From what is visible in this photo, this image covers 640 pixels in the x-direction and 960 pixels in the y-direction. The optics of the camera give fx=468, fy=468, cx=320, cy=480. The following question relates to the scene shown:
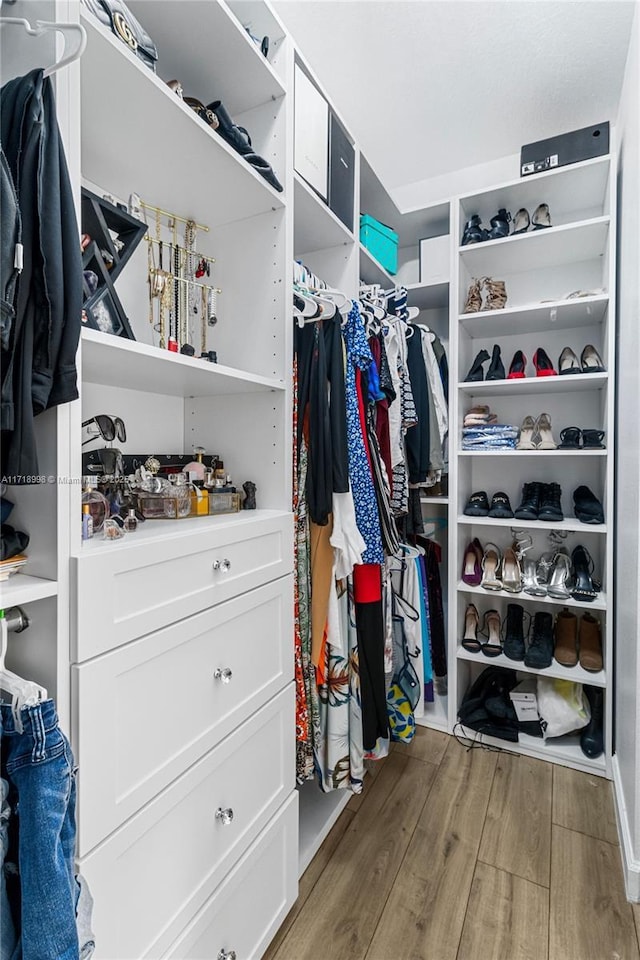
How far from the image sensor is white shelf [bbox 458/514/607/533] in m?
1.87

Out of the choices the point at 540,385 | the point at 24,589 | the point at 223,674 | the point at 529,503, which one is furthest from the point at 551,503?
the point at 24,589

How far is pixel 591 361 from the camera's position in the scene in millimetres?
1950

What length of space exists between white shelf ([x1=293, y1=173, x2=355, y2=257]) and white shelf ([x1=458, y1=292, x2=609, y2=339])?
2.33ft

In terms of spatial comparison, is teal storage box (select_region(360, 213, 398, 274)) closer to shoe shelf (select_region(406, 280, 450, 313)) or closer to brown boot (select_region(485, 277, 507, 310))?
shoe shelf (select_region(406, 280, 450, 313))

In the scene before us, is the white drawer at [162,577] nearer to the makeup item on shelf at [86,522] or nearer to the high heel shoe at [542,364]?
the makeup item on shelf at [86,522]

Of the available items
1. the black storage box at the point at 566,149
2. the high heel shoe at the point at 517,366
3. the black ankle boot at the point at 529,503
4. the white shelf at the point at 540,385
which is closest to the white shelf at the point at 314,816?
the black ankle boot at the point at 529,503

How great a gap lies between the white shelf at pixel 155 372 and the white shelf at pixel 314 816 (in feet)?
4.55

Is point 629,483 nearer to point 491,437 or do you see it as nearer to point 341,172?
point 491,437

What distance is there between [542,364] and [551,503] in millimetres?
Result: 626

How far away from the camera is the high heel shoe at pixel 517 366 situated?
6.93 ft

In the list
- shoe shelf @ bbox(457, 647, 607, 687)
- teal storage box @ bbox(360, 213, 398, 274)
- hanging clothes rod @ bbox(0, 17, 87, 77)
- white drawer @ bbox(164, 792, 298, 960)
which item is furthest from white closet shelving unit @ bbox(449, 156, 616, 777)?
hanging clothes rod @ bbox(0, 17, 87, 77)

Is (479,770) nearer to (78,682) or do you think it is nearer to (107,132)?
(78,682)

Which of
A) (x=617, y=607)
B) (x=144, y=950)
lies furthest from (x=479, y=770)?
(x=144, y=950)

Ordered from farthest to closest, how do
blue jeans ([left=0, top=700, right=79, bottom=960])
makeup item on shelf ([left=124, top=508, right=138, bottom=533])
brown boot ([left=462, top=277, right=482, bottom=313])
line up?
brown boot ([left=462, top=277, right=482, bottom=313]) → makeup item on shelf ([left=124, top=508, right=138, bottom=533]) → blue jeans ([left=0, top=700, right=79, bottom=960])
